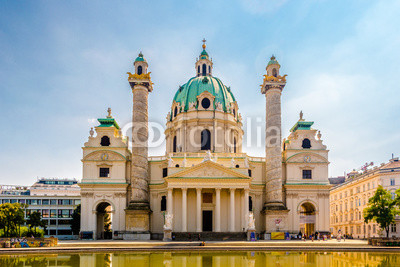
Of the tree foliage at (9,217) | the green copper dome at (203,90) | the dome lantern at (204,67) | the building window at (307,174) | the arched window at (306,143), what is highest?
the dome lantern at (204,67)

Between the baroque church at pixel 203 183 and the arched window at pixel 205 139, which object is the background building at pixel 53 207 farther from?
the arched window at pixel 205 139

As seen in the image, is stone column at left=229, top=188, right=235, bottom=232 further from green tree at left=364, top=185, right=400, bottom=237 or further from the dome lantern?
the dome lantern

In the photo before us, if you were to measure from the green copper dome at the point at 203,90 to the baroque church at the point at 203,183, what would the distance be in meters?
8.21

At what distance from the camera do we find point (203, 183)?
55.0 meters

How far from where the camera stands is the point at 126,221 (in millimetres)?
54875

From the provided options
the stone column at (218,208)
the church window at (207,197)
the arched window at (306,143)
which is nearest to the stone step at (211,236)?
the stone column at (218,208)

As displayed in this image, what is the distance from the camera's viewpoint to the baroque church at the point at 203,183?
55.0 m

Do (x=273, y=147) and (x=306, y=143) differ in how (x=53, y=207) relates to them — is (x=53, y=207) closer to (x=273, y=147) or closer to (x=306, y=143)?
(x=273, y=147)

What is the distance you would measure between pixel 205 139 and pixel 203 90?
884 centimetres

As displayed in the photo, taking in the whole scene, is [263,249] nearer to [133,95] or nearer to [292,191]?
[292,191]

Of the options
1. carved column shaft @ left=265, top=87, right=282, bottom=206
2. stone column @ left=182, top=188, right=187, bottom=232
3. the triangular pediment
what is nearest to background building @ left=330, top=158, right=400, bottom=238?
carved column shaft @ left=265, top=87, right=282, bottom=206

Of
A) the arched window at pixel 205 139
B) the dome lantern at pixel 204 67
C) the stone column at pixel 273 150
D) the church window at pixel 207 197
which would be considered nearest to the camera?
the stone column at pixel 273 150

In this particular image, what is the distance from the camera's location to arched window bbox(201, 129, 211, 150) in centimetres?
6631

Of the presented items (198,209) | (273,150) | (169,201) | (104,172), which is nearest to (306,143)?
(273,150)
